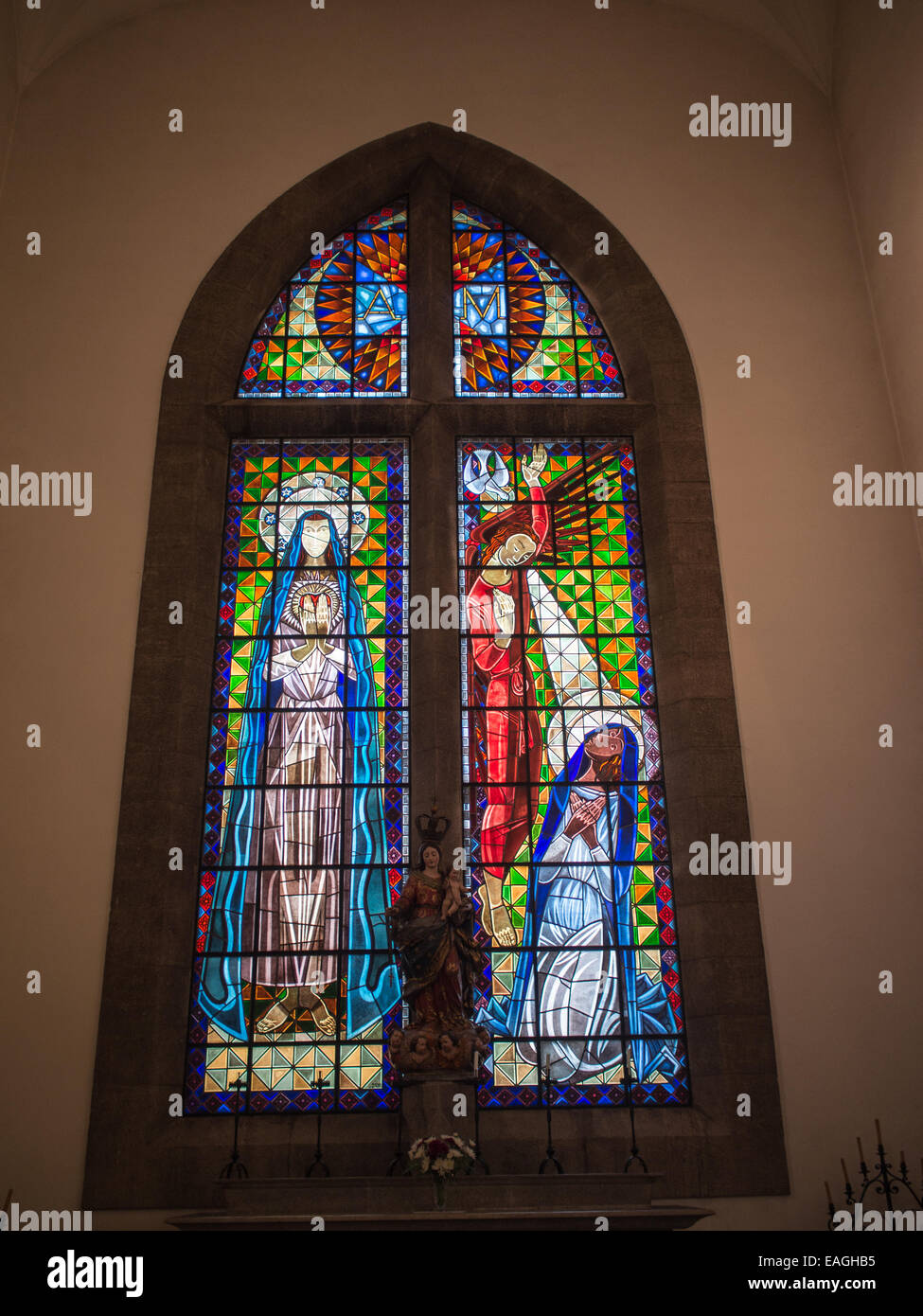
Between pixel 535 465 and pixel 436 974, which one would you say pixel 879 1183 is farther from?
pixel 535 465

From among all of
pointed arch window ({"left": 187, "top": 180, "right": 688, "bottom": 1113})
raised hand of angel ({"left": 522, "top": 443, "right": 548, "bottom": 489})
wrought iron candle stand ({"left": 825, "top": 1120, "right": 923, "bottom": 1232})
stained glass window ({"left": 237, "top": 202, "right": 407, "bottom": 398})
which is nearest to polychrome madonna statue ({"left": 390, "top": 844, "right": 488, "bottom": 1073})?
pointed arch window ({"left": 187, "top": 180, "right": 688, "bottom": 1113})

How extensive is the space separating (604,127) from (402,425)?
8.95 feet

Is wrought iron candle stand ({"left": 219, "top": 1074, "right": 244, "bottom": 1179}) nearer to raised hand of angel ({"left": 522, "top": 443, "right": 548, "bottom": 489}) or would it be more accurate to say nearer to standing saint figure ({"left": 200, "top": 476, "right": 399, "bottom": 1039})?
standing saint figure ({"left": 200, "top": 476, "right": 399, "bottom": 1039})

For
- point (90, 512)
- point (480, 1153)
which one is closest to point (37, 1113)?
point (480, 1153)

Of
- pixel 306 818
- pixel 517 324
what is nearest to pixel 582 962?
pixel 306 818

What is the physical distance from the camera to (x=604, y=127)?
29.1 feet

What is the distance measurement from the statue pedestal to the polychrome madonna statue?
0.22ft

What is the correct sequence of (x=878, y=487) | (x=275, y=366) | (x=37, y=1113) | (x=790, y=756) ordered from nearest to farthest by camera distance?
(x=37, y=1113), (x=790, y=756), (x=878, y=487), (x=275, y=366)

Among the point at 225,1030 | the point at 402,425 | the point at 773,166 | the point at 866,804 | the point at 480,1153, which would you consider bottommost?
the point at 480,1153

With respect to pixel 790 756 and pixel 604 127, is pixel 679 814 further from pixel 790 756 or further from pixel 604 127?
pixel 604 127

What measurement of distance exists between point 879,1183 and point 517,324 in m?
5.73

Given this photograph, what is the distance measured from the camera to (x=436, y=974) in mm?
6176

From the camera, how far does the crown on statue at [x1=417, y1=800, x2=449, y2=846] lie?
21.0ft

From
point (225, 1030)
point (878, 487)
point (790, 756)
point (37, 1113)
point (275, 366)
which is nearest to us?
point (37, 1113)
